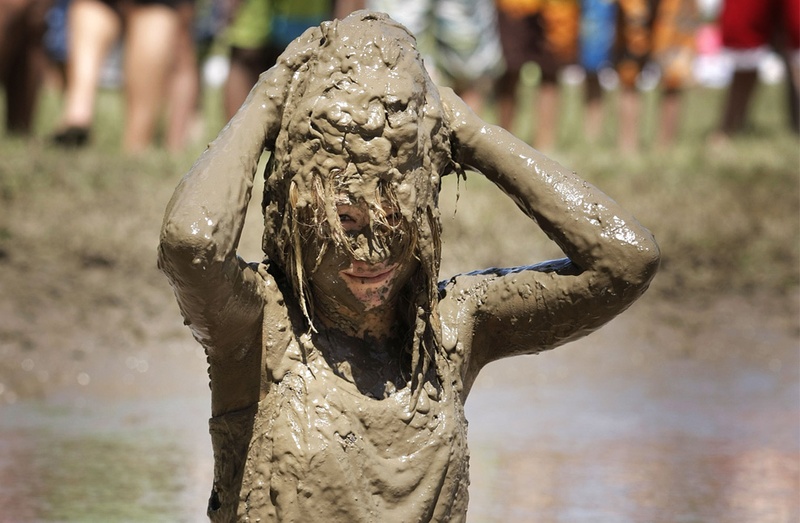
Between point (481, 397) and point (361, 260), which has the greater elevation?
point (481, 397)

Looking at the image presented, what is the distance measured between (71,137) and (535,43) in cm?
369

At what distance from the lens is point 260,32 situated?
8062 mm

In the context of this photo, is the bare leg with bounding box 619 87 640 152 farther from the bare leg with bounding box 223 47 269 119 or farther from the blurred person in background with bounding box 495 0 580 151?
the bare leg with bounding box 223 47 269 119

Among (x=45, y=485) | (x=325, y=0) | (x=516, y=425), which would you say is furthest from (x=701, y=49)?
(x=45, y=485)

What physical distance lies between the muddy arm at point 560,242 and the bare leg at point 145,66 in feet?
16.2

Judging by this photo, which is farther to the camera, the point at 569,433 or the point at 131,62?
the point at 131,62

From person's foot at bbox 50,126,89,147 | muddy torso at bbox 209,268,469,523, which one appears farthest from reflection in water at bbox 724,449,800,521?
person's foot at bbox 50,126,89,147

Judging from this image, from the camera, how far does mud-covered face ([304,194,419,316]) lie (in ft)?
8.58

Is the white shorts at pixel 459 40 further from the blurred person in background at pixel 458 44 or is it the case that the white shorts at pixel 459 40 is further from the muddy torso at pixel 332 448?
the muddy torso at pixel 332 448

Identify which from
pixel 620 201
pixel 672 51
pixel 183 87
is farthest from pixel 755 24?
pixel 183 87

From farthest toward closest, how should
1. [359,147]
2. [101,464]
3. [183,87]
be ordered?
[183,87] < [101,464] < [359,147]

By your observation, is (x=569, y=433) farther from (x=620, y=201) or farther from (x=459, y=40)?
(x=459, y=40)

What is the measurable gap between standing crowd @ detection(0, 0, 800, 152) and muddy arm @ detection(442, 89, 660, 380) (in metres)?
4.77

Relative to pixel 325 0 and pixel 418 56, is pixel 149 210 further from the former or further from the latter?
pixel 418 56
